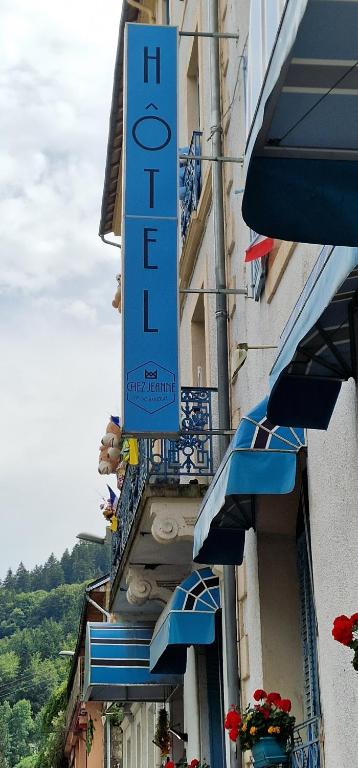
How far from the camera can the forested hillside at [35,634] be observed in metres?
140

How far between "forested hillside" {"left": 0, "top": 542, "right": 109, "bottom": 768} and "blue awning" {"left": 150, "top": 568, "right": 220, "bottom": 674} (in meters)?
110

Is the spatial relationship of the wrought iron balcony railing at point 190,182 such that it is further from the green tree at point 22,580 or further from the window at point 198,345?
the green tree at point 22,580

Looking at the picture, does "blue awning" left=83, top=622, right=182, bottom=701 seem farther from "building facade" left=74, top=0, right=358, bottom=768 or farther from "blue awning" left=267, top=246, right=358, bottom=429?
"blue awning" left=267, top=246, right=358, bottom=429

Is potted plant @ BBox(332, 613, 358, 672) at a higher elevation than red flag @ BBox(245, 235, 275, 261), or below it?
below

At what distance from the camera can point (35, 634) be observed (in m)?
160

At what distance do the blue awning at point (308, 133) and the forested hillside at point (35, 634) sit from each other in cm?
11827

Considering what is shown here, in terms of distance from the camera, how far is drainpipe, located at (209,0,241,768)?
11.6 meters

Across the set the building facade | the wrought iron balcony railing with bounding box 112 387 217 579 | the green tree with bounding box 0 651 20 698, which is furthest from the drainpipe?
the green tree with bounding box 0 651 20 698

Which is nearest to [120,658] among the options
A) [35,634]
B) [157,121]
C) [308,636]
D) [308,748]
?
[308,636]

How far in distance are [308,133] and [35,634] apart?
159841 mm

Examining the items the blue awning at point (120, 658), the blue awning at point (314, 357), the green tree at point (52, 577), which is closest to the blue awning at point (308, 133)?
the blue awning at point (314, 357)

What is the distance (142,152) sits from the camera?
12484 millimetres

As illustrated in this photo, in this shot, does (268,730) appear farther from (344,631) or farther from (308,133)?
(308,133)

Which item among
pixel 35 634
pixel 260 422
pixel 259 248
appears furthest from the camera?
pixel 35 634
